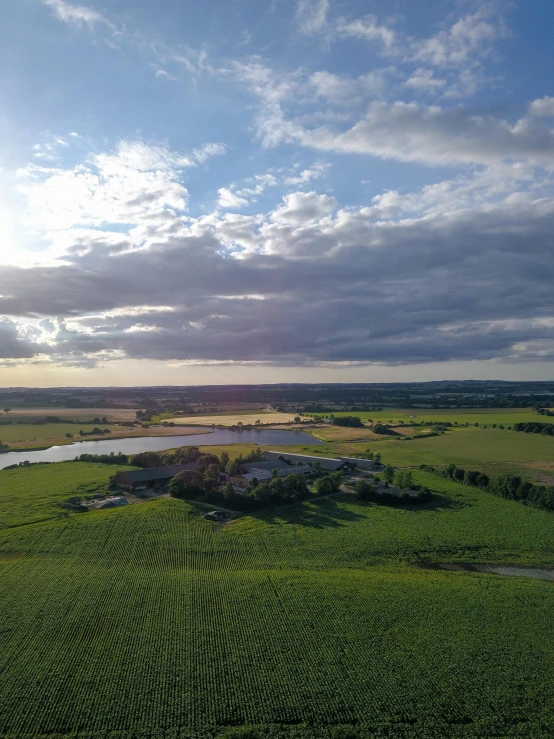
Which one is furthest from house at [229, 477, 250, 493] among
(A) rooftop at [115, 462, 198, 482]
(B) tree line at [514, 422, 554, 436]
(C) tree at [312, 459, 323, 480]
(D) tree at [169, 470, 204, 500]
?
(B) tree line at [514, 422, 554, 436]

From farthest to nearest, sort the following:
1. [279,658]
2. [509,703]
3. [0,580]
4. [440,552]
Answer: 1. [440,552]
2. [0,580]
3. [279,658]
4. [509,703]

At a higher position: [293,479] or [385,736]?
[293,479]

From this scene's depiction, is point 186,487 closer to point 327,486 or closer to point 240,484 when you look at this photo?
point 240,484

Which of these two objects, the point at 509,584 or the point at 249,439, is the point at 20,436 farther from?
the point at 509,584

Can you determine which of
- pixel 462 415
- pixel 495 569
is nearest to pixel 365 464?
pixel 495 569

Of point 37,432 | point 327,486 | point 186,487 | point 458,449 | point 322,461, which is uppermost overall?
point 186,487

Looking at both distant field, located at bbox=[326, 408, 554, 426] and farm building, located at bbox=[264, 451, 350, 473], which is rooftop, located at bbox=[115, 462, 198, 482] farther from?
distant field, located at bbox=[326, 408, 554, 426]

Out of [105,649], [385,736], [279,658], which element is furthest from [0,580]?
[385,736]
